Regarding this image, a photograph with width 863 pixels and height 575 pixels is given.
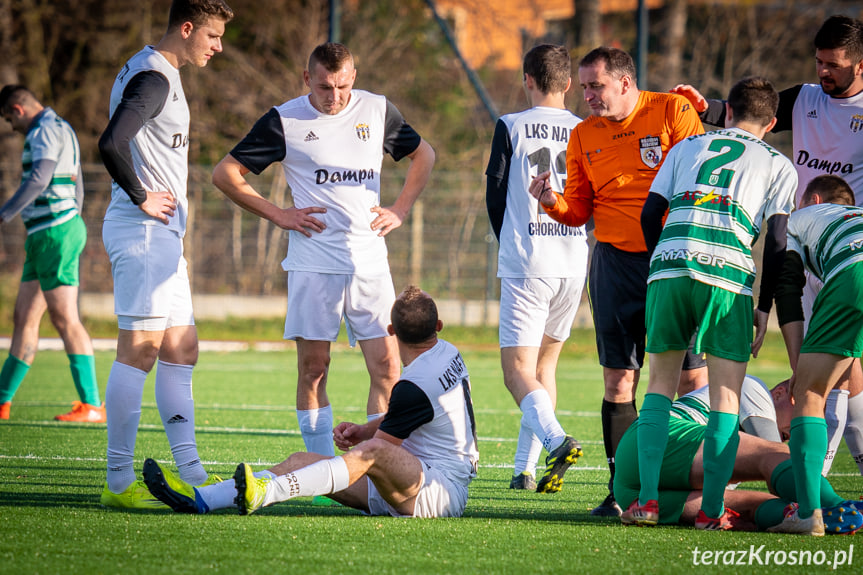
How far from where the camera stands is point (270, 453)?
6535mm

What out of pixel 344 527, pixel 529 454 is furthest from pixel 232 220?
pixel 344 527

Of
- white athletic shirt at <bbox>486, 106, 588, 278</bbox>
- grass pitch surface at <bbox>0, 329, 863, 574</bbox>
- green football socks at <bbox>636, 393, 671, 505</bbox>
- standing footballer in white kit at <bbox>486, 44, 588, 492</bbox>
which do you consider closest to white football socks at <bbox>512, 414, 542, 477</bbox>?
standing footballer in white kit at <bbox>486, 44, 588, 492</bbox>

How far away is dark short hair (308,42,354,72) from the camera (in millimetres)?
5156

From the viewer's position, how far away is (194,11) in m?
4.95

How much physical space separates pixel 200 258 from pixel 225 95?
6.61m

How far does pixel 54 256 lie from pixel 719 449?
5917 millimetres

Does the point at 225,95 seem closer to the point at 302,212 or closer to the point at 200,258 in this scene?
the point at 200,258

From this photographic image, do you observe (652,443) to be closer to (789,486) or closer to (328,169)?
(789,486)

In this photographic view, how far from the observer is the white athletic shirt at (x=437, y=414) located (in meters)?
4.28

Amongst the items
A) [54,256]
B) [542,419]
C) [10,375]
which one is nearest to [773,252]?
[542,419]

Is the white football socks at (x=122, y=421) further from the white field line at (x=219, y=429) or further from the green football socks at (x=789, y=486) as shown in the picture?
the green football socks at (x=789, y=486)

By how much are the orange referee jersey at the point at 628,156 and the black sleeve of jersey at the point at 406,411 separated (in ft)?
4.84

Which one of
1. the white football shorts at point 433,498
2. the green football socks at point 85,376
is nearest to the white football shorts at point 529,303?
the white football shorts at point 433,498

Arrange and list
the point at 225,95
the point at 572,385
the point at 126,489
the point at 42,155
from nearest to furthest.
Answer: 1. the point at 126,489
2. the point at 42,155
3. the point at 572,385
4. the point at 225,95
